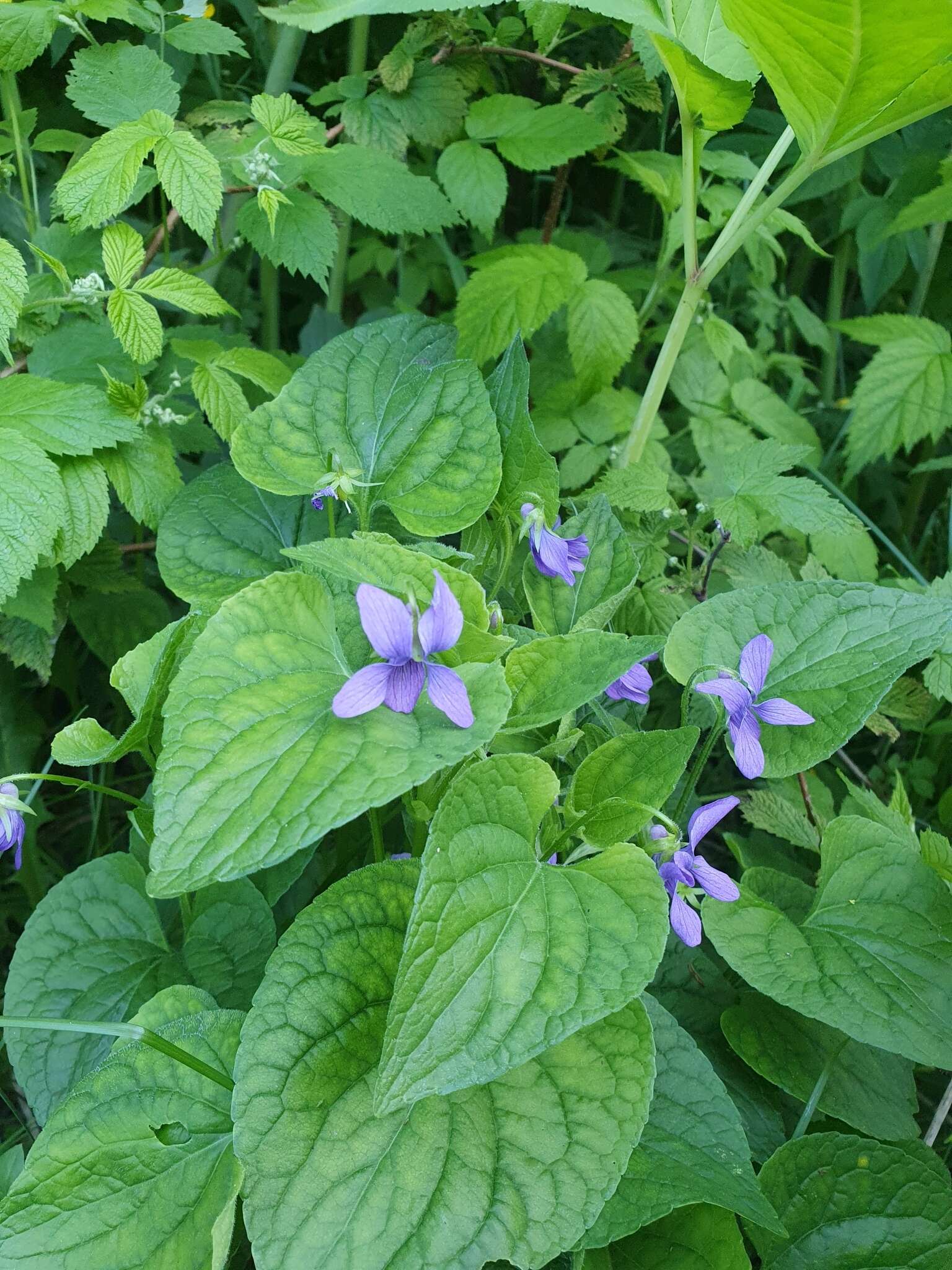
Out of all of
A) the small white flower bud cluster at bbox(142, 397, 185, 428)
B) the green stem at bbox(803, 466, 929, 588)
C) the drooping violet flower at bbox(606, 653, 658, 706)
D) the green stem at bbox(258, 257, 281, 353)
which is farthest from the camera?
the green stem at bbox(258, 257, 281, 353)

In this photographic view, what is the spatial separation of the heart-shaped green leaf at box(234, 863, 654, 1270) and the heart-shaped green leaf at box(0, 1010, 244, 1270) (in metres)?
0.07

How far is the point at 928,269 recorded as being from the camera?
2.32 m

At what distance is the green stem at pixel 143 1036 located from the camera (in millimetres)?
859

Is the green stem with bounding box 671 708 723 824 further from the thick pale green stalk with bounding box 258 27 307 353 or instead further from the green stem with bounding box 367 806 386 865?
the thick pale green stalk with bounding box 258 27 307 353

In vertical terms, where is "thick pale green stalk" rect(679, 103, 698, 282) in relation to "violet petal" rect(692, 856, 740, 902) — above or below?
above

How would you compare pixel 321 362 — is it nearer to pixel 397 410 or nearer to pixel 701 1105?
pixel 397 410

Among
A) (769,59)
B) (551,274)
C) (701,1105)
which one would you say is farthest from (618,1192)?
(551,274)

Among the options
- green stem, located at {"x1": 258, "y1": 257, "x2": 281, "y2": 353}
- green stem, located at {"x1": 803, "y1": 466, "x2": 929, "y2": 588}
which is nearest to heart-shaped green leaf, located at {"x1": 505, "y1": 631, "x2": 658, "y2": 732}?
→ green stem, located at {"x1": 803, "y1": 466, "x2": 929, "y2": 588}

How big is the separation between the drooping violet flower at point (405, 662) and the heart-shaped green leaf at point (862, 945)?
1.39 feet

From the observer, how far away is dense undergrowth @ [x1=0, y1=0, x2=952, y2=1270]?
82 centimetres

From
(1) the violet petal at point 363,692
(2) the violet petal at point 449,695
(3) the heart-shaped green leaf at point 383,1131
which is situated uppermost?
(2) the violet petal at point 449,695

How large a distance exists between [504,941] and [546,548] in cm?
47

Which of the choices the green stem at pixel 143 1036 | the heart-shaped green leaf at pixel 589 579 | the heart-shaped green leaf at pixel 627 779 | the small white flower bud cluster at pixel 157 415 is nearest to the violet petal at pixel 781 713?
the heart-shaped green leaf at pixel 627 779

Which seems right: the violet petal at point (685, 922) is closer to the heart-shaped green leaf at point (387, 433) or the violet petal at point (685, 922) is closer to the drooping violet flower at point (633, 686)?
the drooping violet flower at point (633, 686)
